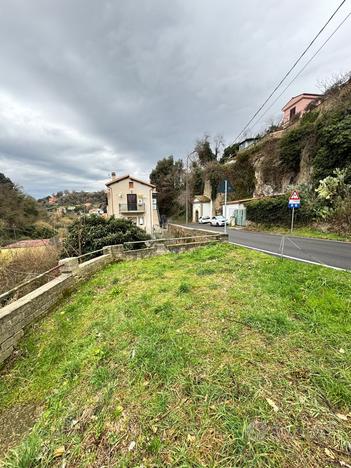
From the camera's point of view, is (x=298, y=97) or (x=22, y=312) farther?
(x=298, y=97)

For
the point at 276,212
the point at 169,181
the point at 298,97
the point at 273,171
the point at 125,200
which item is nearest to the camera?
the point at 276,212

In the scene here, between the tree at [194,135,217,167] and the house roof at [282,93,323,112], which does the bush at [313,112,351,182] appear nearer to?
the house roof at [282,93,323,112]

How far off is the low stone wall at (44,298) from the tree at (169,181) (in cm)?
3260

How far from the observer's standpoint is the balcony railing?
2248cm

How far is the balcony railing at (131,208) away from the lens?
22.5 metres

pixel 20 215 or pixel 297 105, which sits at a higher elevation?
pixel 297 105

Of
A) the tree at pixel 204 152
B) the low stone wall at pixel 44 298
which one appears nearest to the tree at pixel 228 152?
the tree at pixel 204 152

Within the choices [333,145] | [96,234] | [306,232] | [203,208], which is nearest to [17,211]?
[96,234]

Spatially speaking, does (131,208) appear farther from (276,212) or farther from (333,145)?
(333,145)

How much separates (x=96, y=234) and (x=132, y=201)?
541 inches

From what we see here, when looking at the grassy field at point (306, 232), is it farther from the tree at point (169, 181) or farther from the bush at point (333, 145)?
the tree at point (169, 181)

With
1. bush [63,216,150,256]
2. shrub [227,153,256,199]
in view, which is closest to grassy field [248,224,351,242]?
shrub [227,153,256,199]

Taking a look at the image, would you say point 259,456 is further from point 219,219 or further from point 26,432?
point 219,219

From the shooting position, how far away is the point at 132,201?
22984mm
